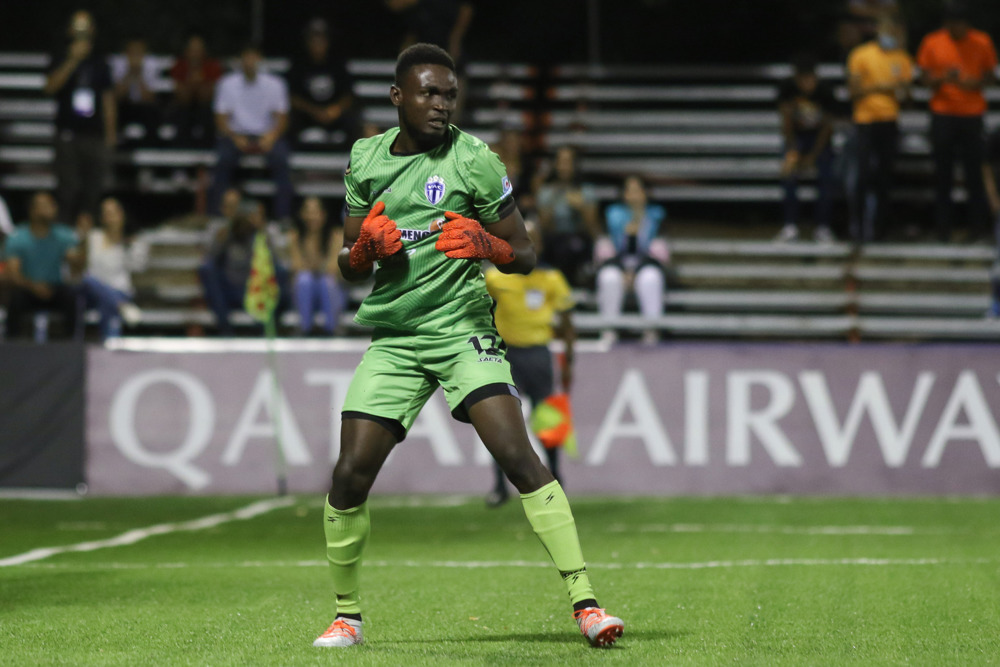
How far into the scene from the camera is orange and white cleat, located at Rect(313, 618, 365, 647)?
5762 mm

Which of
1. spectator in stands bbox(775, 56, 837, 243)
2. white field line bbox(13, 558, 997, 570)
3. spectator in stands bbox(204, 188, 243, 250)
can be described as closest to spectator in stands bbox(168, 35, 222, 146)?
spectator in stands bbox(204, 188, 243, 250)

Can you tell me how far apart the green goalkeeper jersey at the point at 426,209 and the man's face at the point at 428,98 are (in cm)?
15

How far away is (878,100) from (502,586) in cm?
1084

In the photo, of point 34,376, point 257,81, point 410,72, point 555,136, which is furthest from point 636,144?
point 410,72

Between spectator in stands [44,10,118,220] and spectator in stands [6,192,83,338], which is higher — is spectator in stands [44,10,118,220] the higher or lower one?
the higher one

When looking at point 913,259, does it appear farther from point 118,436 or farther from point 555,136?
point 118,436

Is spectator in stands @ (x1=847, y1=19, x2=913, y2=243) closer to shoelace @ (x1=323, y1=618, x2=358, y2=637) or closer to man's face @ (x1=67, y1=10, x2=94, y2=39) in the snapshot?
man's face @ (x1=67, y1=10, x2=94, y2=39)

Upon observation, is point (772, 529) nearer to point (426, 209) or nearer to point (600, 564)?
point (600, 564)

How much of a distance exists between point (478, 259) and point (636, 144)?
572 inches

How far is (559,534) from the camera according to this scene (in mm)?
5770

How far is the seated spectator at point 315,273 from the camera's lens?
1586cm

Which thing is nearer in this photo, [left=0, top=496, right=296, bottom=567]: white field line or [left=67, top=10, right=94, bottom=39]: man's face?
[left=0, top=496, right=296, bottom=567]: white field line

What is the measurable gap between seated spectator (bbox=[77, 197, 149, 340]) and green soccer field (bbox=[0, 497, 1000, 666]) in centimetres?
355

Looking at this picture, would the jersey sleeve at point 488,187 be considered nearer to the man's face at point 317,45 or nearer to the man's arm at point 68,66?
the man's face at point 317,45
